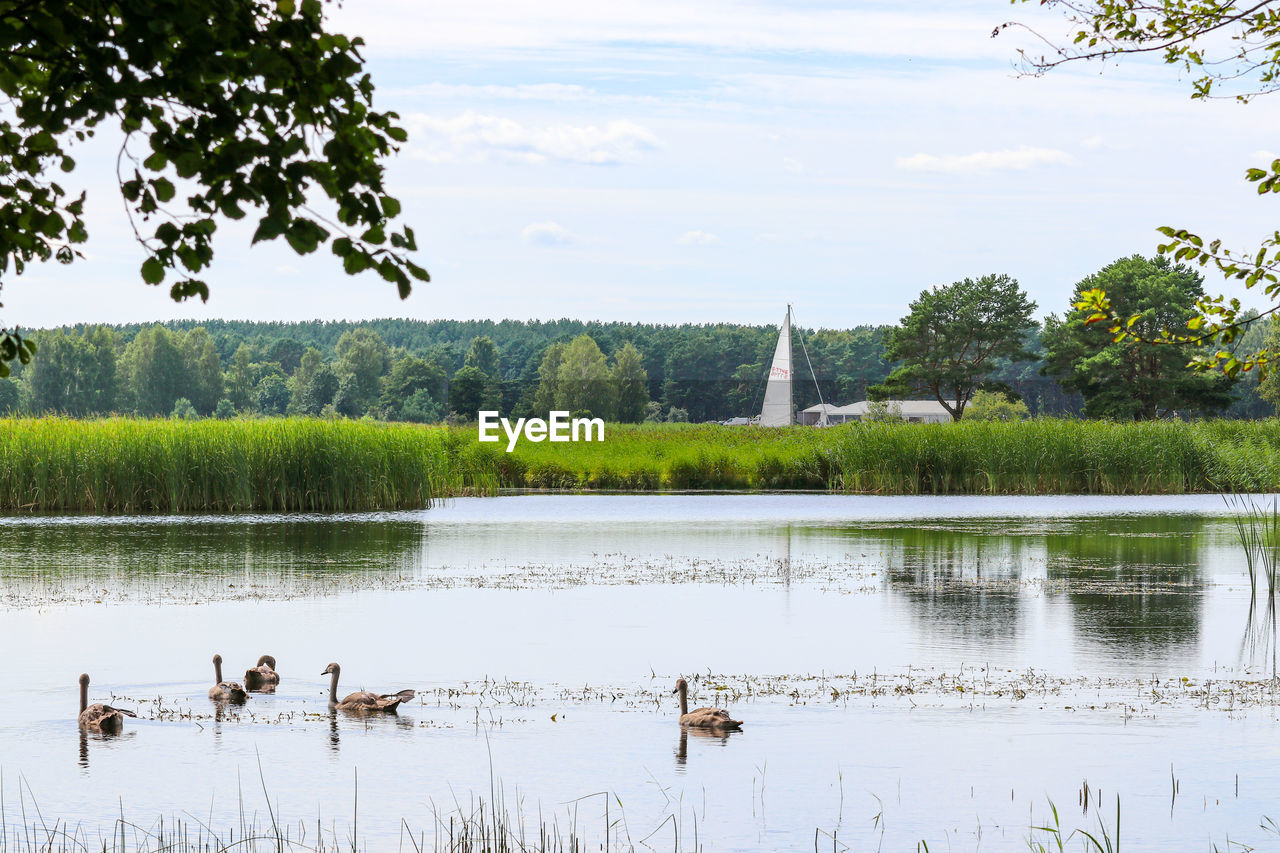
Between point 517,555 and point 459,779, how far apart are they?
12.1m

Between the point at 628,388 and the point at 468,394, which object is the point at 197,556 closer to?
the point at 468,394

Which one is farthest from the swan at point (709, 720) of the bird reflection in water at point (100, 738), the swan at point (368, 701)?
the bird reflection in water at point (100, 738)

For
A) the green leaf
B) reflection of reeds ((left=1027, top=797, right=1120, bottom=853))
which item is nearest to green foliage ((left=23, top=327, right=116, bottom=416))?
reflection of reeds ((left=1027, top=797, right=1120, bottom=853))

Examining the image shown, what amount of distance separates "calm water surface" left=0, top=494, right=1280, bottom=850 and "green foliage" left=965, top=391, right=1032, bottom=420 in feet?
196

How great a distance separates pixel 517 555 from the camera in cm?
1902

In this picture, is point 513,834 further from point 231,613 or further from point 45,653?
point 231,613

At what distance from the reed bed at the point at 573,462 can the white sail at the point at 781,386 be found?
58.0 feet

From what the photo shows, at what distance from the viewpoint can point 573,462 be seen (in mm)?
39906

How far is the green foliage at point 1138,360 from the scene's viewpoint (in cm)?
6031

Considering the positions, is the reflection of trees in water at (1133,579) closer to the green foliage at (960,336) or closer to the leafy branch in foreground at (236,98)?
the leafy branch in foreground at (236,98)

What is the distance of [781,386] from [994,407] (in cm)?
1929

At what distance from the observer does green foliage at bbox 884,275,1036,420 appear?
71.2 metres

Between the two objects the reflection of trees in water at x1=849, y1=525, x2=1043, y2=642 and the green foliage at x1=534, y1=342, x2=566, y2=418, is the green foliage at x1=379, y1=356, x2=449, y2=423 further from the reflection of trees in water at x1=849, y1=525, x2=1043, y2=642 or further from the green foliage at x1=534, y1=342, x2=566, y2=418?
the reflection of trees in water at x1=849, y1=525, x2=1043, y2=642

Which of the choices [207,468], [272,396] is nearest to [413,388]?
[272,396]
